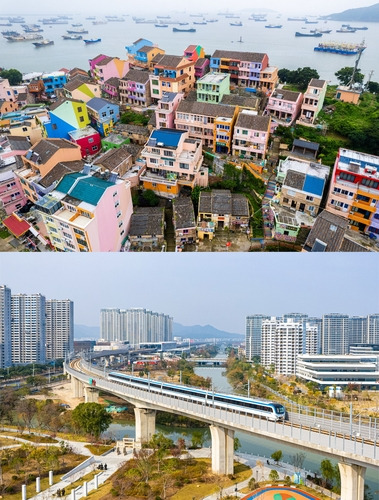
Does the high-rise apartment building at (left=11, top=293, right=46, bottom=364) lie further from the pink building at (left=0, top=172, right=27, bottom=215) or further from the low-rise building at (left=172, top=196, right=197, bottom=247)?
the low-rise building at (left=172, top=196, right=197, bottom=247)

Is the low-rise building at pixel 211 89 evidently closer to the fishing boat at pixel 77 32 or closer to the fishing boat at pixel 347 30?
the fishing boat at pixel 347 30

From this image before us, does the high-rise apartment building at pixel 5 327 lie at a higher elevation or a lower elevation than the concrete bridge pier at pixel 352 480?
lower

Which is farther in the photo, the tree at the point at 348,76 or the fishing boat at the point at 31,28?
the fishing boat at the point at 31,28

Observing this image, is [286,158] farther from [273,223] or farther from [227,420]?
[227,420]

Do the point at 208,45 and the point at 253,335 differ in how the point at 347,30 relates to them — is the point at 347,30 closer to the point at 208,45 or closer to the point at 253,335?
the point at 208,45

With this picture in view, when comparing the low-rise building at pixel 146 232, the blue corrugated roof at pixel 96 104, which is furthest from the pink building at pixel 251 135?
the blue corrugated roof at pixel 96 104

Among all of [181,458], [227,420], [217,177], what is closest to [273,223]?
[217,177]
